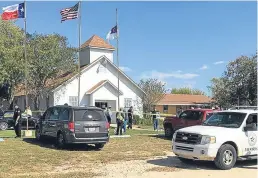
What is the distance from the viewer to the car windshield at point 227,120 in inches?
469

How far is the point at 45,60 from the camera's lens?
3838 cm

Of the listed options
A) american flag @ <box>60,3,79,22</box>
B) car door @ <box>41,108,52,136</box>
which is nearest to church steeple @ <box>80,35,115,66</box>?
american flag @ <box>60,3,79,22</box>

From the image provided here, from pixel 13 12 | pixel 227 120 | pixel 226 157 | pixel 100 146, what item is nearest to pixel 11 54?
pixel 13 12

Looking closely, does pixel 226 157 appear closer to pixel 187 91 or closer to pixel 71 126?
pixel 71 126

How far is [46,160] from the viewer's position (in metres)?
12.4

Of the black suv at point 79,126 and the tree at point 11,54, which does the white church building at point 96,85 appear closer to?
the tree at point 11,54

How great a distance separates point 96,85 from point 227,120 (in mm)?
27683

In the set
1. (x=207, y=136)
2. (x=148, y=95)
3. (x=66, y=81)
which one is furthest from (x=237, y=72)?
(x=207, y=136)

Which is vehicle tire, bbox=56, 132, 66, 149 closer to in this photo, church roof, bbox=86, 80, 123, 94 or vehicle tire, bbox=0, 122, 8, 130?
vehicle tire, bbox=0, 122, 8, 130

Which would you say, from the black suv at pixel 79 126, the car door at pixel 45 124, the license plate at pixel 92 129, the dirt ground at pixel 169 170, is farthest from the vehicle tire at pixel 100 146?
the dirt ground at pixel 169 170

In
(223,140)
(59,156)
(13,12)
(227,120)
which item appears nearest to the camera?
(223,140)

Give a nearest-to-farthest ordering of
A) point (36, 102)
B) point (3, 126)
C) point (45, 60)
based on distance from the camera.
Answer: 1. point (3, 126)
2. point (45, 60)
3. point (36, 102)

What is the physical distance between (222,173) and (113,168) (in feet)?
9.91

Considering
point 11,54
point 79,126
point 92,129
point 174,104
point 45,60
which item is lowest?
point 92,129
